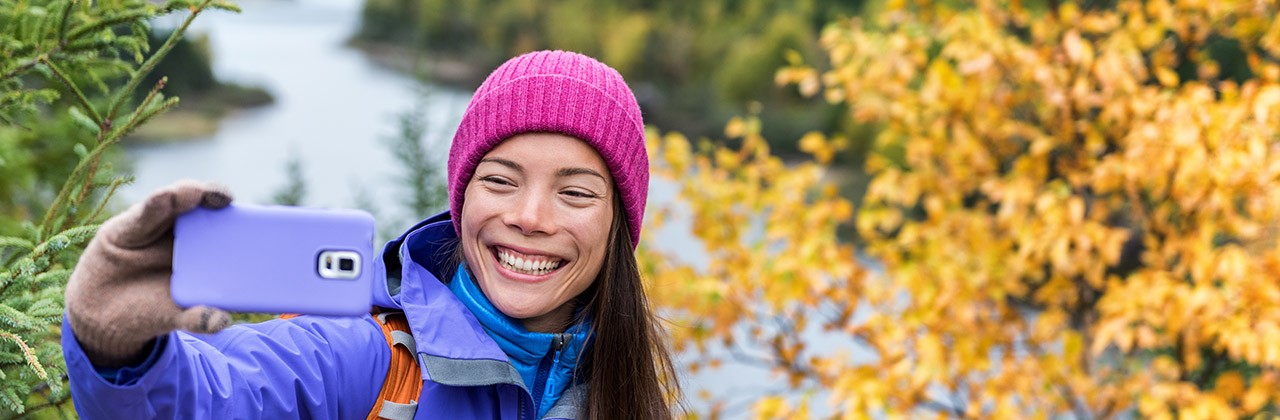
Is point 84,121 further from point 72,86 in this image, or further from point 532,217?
point 532,217

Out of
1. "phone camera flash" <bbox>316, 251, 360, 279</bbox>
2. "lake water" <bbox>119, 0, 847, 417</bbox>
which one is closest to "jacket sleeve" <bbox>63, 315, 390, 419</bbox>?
"phone camera flash" <bbox>316, 251, 360, 279</bbox>

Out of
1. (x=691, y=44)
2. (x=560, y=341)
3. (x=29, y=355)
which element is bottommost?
(x=29, y=355)

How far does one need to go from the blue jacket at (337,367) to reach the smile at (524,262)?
0.26 feet

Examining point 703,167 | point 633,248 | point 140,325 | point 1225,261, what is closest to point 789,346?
point 703,167

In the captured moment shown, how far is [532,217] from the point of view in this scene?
1345 millimetres

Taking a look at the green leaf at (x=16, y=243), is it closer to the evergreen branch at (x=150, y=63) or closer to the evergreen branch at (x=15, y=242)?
the evergreen branch at (x=15, y=242)

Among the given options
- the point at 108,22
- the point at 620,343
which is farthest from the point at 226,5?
the point at 620,343

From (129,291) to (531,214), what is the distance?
53cm

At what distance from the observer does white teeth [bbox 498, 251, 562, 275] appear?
1.38 meters

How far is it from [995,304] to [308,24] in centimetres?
316

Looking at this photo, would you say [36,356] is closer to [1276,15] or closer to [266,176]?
[1276,15]

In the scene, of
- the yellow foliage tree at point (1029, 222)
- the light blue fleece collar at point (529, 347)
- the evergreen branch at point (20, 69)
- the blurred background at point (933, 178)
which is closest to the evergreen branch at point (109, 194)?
the evergreen branch at point (20, 69)

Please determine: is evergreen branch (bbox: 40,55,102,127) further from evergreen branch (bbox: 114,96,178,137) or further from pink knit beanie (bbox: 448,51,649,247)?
pink knit beanie (bbox: 448,51,649,247)

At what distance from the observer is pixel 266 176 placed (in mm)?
4941
